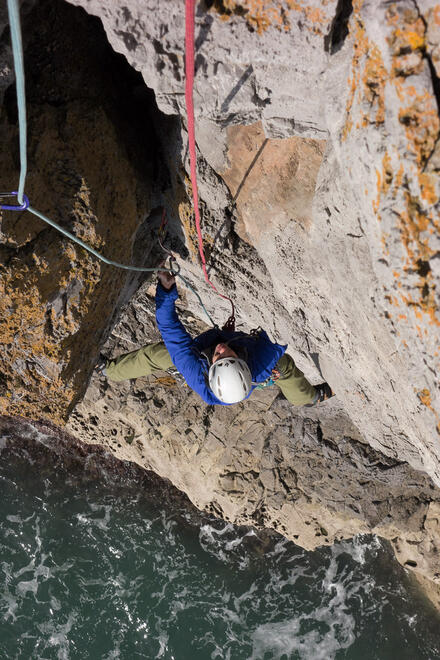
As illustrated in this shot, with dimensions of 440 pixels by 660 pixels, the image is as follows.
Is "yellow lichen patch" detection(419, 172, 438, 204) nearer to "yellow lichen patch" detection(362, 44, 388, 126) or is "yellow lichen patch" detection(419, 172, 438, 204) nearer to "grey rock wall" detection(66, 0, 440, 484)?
"grey rock wall" detection(66, 0, 440, 484)

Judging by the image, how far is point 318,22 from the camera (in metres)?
2.01

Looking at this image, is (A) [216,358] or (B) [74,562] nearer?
(A) [216,358]

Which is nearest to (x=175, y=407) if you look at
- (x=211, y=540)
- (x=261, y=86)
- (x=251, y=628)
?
(x=211, y=540)

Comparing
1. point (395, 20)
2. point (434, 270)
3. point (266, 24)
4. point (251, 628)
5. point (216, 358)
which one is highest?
point (266, 24)

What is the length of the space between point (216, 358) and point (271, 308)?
0.77 metres

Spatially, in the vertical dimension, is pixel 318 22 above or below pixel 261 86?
below

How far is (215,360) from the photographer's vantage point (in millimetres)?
3773

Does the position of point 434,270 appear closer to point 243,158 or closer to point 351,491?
point 243,158

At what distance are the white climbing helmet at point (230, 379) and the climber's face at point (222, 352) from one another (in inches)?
3.2

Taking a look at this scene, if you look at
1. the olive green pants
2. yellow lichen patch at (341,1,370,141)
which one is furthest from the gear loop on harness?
the olive green pants

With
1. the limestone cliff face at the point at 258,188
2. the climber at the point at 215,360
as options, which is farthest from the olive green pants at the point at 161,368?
the limestone cliff face at the point at 258,188

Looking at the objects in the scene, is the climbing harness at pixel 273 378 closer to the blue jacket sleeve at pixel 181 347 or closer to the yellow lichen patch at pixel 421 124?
the blue jacket sleeve at pixel 181 347

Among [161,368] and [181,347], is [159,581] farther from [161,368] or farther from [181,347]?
[181,347]

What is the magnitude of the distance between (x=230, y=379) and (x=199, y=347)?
0.57m
